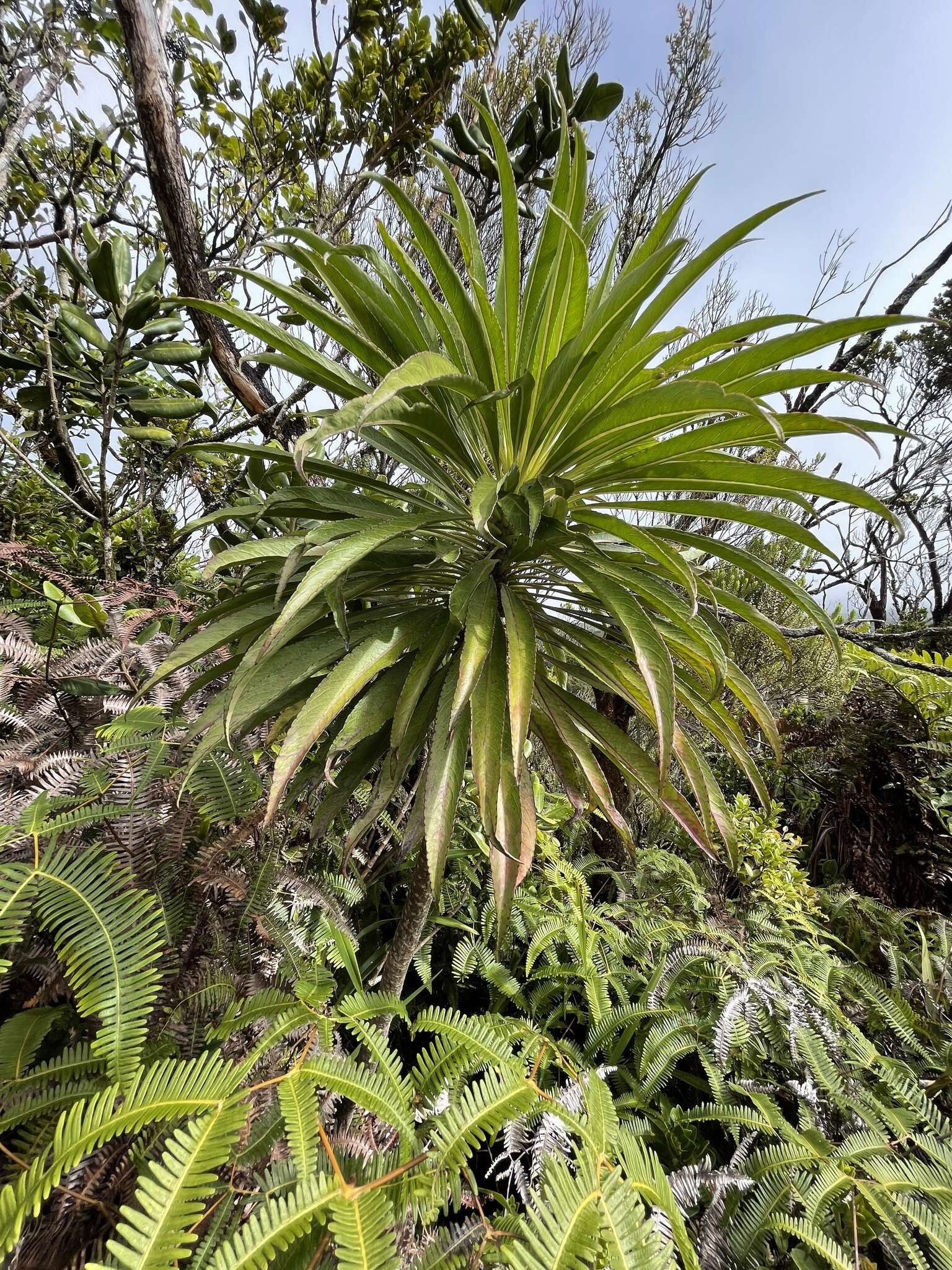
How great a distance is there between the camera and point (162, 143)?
1.91 m

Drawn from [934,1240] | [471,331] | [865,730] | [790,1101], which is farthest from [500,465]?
[865,730]

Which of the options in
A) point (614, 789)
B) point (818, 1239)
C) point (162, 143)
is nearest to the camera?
point (818, 1239)

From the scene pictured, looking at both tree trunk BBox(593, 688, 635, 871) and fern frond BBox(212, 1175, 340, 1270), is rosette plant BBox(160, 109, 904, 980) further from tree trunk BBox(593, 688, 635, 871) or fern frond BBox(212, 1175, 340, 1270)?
tree trunk BBox(593, 688, 635, 871)

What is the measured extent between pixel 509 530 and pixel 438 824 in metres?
0.69

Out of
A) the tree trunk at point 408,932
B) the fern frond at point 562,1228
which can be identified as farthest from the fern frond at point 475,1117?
the tree trunk at point 408,932

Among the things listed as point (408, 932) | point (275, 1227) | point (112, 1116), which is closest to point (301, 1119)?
point (275, 1227)

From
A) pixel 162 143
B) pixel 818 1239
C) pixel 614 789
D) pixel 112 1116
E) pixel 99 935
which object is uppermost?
pixel 162 143

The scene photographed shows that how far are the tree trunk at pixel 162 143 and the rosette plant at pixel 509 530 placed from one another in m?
1.11

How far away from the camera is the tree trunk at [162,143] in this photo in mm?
1878

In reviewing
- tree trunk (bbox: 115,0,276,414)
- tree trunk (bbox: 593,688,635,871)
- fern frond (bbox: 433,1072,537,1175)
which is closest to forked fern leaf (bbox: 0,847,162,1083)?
fern frond (bbox: 433,1072,537,1175)

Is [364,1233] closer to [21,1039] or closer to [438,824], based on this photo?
[438,824]

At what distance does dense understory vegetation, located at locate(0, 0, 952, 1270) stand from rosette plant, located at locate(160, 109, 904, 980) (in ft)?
0.04

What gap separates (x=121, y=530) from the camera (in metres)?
3.28

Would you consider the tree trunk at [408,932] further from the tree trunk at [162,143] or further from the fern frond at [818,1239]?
the tree trunk at [162,143]
